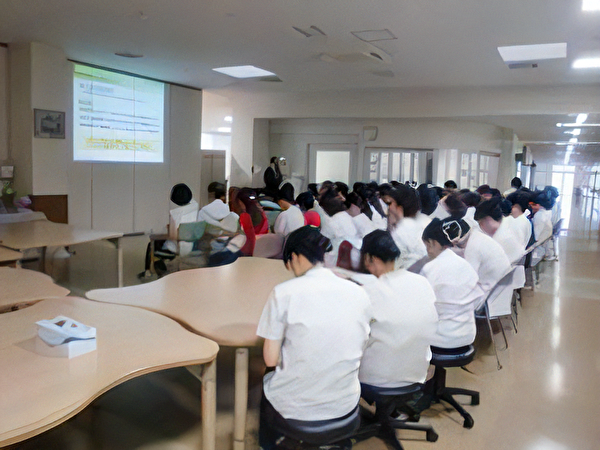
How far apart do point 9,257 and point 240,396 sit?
6.39 feet

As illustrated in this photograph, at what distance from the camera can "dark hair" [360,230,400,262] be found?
6.57 feet

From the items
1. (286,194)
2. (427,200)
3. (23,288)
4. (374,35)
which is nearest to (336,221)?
(427,200)

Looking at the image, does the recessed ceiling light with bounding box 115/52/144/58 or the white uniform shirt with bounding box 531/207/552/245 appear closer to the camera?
the white uniform shirt with bounding box 531/207/552/245

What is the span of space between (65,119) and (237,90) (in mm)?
3377

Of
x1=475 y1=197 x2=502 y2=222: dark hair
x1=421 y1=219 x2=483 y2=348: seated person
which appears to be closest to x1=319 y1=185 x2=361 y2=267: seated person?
x1=421 y1=219 x2=483 y2=348: seated person

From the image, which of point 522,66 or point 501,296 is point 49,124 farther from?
point 522,66

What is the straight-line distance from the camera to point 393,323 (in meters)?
1.96

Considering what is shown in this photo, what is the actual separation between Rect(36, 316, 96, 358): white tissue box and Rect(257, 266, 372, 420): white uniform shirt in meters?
0.59

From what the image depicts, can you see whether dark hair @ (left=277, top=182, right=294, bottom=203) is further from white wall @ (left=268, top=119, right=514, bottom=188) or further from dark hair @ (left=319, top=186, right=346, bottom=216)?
white wall @ (left=268, top=119, right=514, bottom=188)

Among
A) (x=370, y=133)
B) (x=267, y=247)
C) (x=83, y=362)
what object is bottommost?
(x=83, y=362)

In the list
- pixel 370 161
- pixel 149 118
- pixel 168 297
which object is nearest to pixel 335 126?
pixel 370 161

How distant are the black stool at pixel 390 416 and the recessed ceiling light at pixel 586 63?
16.1ft

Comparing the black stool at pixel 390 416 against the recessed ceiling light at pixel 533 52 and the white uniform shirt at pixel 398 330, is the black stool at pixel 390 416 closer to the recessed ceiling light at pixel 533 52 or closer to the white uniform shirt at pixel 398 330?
the white uniform shirt at pixel 398 330

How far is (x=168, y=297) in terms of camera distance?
2.41 metres
